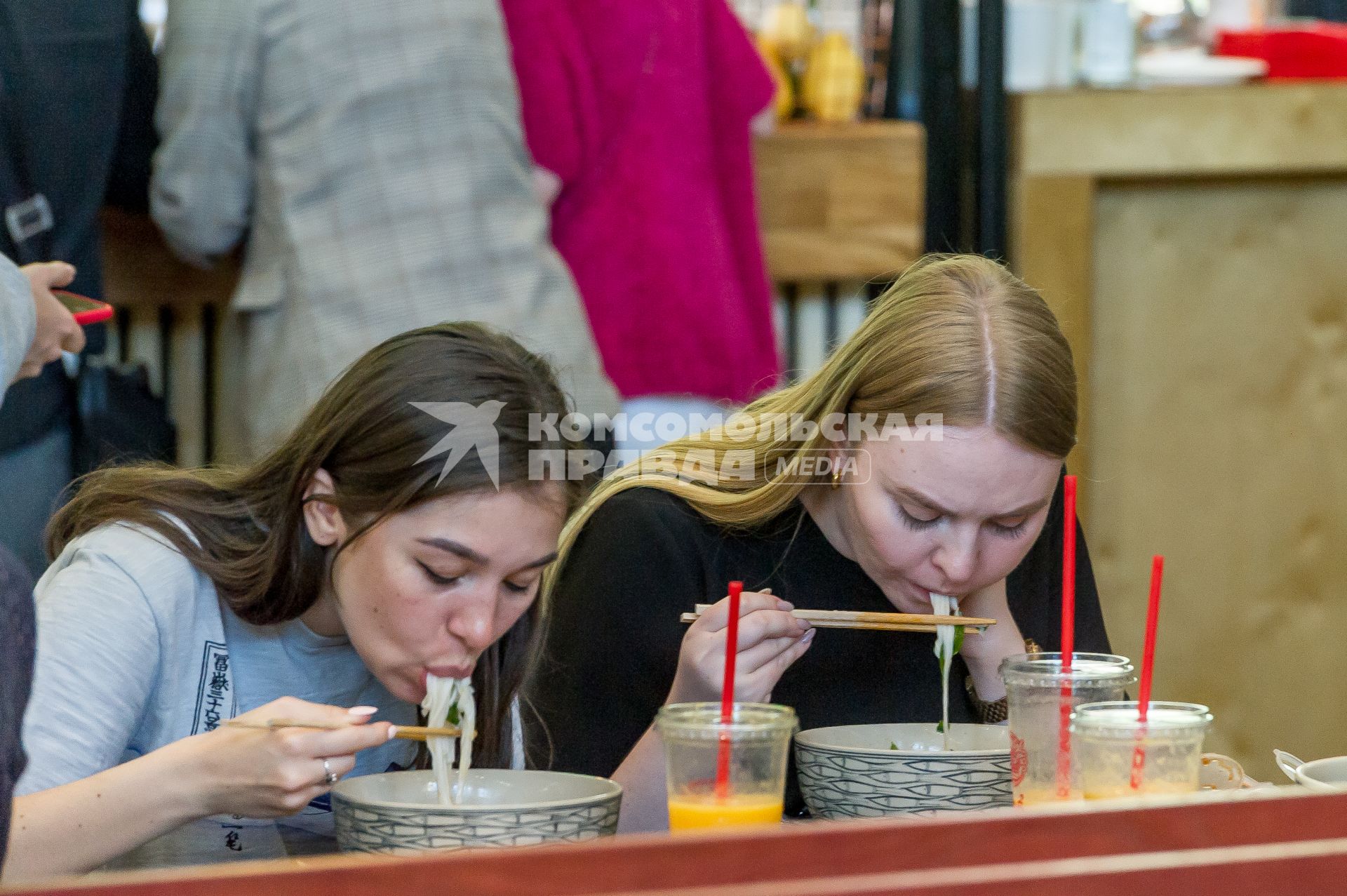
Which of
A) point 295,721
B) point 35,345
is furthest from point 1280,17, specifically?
point 295,721

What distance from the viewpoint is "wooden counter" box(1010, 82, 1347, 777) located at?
11.0 ft

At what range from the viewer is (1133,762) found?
1.08 m

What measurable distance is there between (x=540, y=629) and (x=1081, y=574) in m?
0.72

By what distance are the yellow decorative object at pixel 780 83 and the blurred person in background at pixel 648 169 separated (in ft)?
1.52

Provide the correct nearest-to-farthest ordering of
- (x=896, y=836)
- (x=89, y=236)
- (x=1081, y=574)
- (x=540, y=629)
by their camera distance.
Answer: (x=896, y=836) < (x=540, y=629) < (x=1081, y=574) < (x=89, y=236)

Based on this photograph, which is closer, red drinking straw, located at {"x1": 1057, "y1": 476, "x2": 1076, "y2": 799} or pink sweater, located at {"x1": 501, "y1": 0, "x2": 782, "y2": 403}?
red drinking straw, located at {"x1": 1057, "y1": 476, "x2": 1076, "y2": 799}

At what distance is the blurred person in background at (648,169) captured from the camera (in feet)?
8.52

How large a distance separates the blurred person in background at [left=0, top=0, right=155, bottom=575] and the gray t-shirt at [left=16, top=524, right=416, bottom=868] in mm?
757

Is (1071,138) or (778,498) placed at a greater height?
(1071,138)

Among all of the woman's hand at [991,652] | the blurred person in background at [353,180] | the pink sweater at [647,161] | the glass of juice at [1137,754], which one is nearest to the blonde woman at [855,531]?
the woman's hand at [991,652]

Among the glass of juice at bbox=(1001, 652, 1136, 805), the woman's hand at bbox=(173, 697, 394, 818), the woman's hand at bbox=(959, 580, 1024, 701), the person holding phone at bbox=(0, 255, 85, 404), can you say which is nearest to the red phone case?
the person holding phone at bbox=(0, 255, 85, 404)

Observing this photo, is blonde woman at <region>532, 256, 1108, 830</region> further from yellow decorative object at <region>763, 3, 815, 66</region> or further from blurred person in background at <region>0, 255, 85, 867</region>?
yellow decorative object at <region>763, 3, 815, 66</region>

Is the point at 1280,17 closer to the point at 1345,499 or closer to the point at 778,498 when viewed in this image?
the point at 1345,499

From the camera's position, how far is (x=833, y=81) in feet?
10.5
